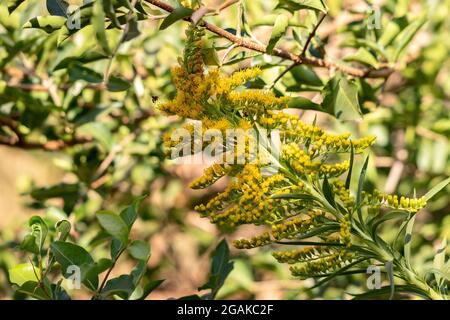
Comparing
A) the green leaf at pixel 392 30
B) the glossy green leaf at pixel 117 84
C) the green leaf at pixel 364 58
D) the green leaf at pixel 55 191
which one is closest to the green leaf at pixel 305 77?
the green leaf at pixel 364 58

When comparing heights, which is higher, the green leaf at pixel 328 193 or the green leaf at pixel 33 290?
the green leaf at pixel 328 193

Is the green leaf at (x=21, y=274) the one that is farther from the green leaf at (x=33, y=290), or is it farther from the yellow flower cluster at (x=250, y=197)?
the yellow flower cluster at (x=250, y=197)

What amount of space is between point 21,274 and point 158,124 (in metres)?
0.88

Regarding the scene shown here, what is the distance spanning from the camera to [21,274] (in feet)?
3.63

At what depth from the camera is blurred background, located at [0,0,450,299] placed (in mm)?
1688

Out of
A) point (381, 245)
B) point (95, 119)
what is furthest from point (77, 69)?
point (381, 245)

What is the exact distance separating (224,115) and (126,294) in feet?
1.10

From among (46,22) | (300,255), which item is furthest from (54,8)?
(300,255)

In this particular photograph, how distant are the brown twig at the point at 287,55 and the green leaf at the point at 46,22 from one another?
156 mm

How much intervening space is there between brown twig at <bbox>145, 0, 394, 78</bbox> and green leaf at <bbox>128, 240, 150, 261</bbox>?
36cm

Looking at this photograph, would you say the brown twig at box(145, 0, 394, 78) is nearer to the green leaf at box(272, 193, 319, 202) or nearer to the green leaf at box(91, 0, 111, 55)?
the green leaf at box(91, 0, 111, 55)

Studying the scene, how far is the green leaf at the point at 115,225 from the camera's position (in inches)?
40.5

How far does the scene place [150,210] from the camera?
2.48 m

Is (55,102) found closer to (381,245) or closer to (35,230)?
(35,230)
